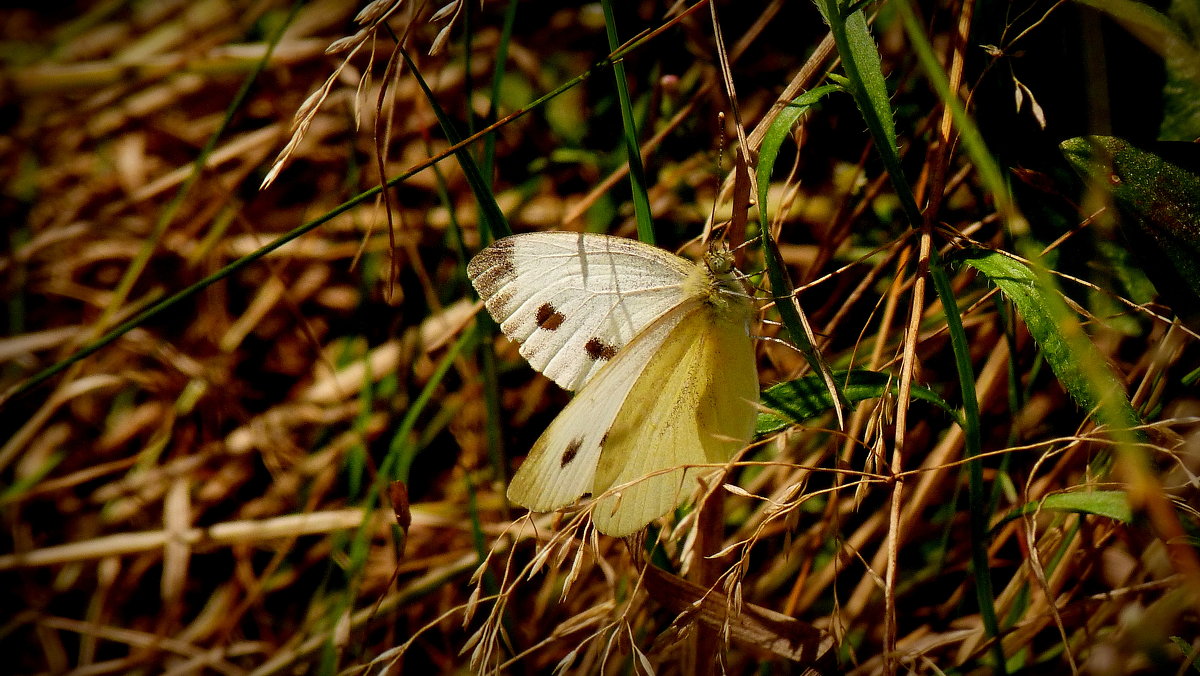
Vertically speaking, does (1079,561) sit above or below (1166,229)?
below

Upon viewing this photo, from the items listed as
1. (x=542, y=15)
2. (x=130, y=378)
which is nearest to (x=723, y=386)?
(x=542, y=15)

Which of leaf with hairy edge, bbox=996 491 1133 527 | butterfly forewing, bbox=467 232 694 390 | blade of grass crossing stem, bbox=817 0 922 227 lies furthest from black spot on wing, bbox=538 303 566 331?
leaf with hairy edge, bbox=996 491 1133 527

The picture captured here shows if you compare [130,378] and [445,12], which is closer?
[445,12]

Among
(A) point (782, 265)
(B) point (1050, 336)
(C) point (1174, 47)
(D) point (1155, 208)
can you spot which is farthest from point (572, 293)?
(C) point (1174, 47)

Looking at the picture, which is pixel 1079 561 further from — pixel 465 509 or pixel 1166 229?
pixel 465 509

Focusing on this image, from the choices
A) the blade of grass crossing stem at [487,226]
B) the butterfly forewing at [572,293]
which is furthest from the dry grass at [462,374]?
the butterfly forewing at [572,293]

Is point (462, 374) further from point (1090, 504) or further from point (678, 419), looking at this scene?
point (1090, 504)

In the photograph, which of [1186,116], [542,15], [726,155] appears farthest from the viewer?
[542,15]
